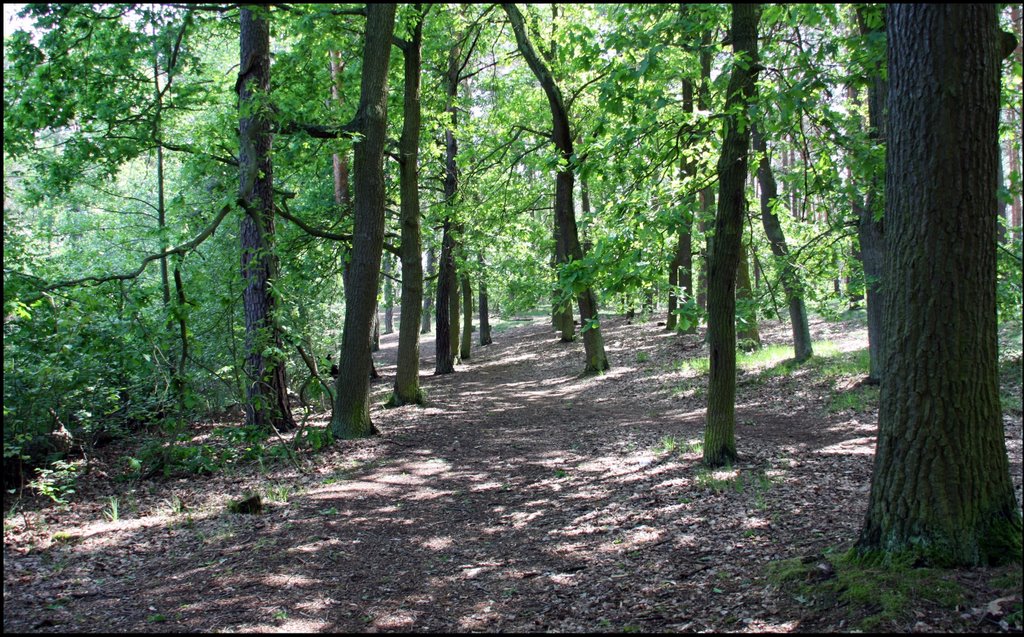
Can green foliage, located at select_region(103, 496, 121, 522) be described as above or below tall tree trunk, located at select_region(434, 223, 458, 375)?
below

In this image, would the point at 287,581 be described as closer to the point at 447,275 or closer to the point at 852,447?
the point at 852,447

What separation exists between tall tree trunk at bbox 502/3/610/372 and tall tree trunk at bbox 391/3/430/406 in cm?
230

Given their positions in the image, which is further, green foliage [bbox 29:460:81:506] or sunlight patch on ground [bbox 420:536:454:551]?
green foliage [bbox 29:460:81:506]

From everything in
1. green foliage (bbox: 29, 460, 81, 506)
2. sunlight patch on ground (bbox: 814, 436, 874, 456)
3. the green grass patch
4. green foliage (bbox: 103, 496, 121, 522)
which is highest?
green foliage (bbox: 29, 460, 81, 506)

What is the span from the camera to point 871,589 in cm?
366

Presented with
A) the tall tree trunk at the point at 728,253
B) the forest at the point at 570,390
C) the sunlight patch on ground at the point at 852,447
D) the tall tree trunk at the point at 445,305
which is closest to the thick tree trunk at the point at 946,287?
the forest at the point at 570,390

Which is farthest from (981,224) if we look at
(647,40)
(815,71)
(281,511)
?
(281,511)

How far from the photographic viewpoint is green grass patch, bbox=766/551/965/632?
3.42m

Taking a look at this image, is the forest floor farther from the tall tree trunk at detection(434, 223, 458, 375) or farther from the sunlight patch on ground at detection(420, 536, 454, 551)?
the tall tree trunk at detection(434, 223, 458, 375)

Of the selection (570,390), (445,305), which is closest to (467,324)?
(445,305)

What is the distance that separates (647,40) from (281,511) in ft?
20.1

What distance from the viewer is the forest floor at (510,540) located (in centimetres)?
415

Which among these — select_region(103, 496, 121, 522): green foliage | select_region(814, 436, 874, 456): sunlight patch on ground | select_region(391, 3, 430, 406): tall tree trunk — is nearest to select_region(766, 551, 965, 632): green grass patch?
select_region(814, 436, 874, 456): sunlight patch on ground

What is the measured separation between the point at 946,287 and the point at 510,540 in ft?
13.7
